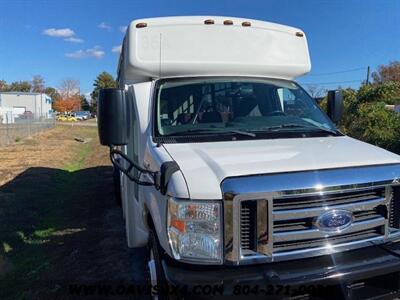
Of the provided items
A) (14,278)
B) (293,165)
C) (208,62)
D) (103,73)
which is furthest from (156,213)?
(103,73)

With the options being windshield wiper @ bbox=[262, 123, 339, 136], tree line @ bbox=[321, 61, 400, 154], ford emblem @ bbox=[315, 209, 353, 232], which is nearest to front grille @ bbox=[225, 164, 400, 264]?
ford emblem @ bbox=[315, 209, 353, 232]

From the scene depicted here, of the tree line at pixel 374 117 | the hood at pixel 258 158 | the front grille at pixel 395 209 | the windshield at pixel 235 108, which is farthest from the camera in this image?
the tree line at pixel 374 117

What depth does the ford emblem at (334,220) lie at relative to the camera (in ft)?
9.18

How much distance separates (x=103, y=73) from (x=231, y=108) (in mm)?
98562

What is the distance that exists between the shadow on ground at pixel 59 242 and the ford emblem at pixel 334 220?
2752 millimetres

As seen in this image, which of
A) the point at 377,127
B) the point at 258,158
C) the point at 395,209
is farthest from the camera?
the point at 377,127

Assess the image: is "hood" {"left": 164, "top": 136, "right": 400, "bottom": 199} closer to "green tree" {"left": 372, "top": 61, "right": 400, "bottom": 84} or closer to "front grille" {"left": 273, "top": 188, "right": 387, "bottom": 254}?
"front grille" {"left": 273, "top": 188, "right": 387, "bottom": 254}

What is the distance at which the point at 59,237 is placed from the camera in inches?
267

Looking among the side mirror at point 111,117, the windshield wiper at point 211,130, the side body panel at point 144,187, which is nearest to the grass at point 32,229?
the side body panel at point 144,187

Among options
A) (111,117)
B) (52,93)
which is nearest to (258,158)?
(111,117)

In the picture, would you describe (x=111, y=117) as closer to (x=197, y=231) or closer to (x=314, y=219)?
(x=197, y=231)

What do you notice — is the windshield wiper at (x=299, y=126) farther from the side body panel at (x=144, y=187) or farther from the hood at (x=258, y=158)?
the side body panel at (x=144, y=187)

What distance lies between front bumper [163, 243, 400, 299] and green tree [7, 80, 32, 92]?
126432 mm

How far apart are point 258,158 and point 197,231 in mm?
676
